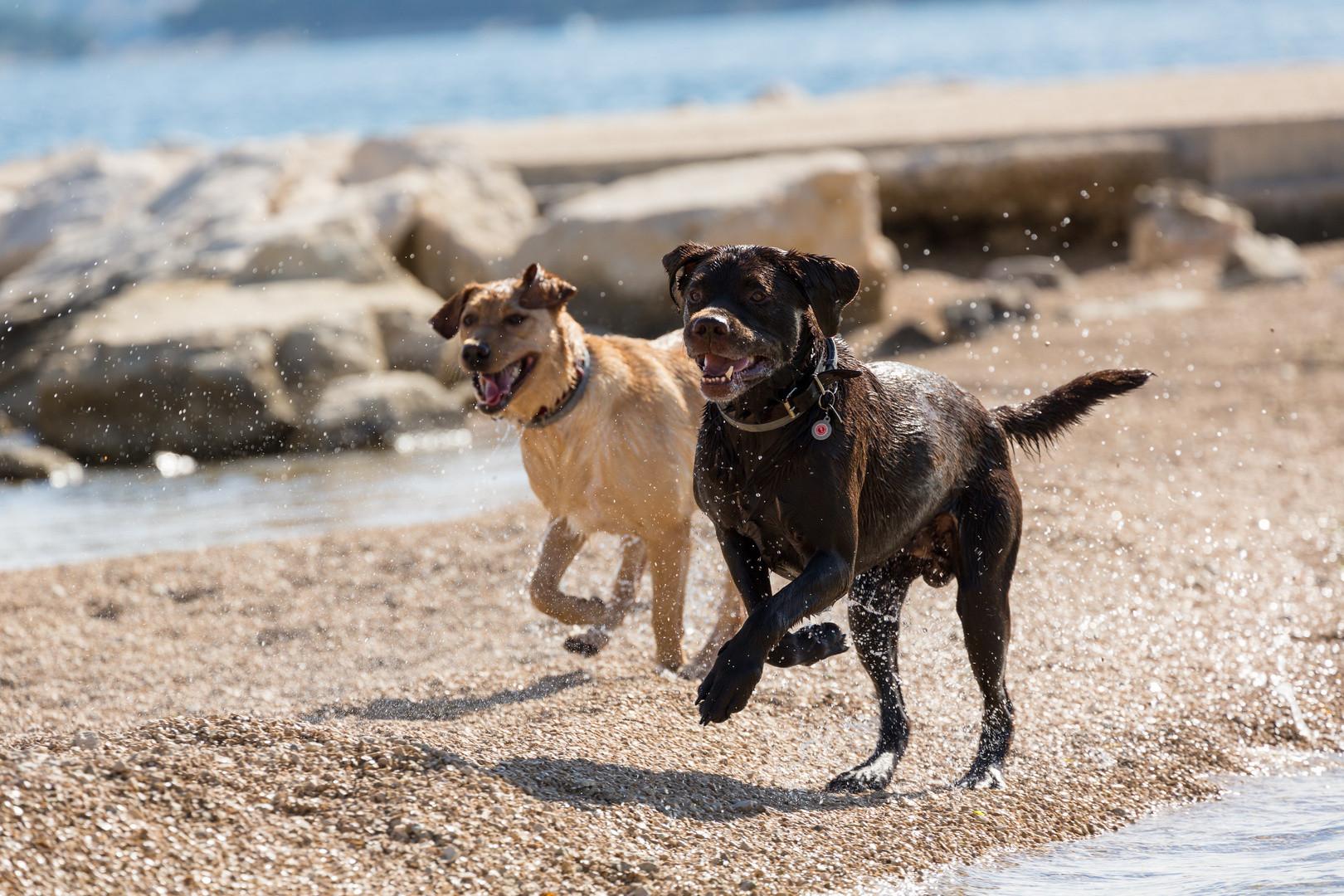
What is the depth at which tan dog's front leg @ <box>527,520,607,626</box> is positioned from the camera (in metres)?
5.65

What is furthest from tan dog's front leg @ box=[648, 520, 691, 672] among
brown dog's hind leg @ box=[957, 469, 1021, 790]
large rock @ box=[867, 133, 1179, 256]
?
large rock @ box=[867, 133, 1179, 256]

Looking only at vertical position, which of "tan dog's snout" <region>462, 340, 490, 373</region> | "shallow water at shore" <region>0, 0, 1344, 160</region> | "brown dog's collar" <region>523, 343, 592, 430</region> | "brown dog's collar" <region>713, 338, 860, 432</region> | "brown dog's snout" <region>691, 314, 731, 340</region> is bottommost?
"shallow water at shore" <region>0, 0, 1344, 160</region>

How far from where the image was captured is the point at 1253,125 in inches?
653

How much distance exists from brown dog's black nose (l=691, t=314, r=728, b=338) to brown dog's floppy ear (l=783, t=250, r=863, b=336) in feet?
1.12

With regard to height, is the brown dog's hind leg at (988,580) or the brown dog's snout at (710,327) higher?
the brown dog's snout at (710,327)

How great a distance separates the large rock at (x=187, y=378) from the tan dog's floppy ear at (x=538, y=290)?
258 inches

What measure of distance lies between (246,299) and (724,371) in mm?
9397

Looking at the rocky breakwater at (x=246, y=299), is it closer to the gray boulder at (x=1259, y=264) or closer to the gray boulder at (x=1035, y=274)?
the gray boulder at (x=1035, y=274)

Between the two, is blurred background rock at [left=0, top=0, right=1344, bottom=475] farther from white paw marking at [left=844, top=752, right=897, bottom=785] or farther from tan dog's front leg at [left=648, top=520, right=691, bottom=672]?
white paw marking at [left=844, top=752, right=897, bottom=785]

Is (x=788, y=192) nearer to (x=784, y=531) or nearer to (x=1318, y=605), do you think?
(x=1318, y=605)

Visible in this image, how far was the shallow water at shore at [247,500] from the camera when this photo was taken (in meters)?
8.86

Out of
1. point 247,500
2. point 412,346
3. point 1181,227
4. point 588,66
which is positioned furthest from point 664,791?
point 588,66

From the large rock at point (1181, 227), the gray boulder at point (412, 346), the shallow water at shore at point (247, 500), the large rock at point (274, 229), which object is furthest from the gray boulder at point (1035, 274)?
the shallow water at shore at point (247, 500)

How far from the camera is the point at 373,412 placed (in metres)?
11.3
